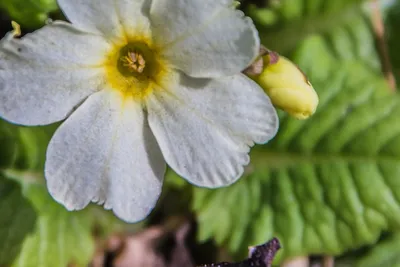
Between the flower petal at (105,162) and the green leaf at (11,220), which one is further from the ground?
the flower petal at (105,162)

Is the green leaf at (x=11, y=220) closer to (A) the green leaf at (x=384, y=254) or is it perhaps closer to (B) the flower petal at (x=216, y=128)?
(B) the flower petal at (x=216, y=128)

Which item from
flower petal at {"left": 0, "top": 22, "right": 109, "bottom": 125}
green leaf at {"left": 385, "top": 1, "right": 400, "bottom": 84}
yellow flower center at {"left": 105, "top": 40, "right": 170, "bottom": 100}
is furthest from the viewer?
green leaf at {"left": 385, "top": 1, "right": 400, "bottom": 84}

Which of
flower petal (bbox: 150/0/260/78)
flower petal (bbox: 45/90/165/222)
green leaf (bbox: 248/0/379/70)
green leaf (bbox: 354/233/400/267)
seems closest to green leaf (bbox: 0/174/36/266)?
flower petal (bbox: 45/90/165/222)

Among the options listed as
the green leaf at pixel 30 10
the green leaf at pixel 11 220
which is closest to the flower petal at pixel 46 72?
the green leaf at pixel 30 10

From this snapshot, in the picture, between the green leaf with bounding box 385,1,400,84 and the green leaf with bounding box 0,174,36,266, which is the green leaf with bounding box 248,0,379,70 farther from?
the green leaf with bounding box 0,174,36,266

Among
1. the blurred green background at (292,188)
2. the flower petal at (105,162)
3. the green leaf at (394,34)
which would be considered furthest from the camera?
the green leaf at (394,34)

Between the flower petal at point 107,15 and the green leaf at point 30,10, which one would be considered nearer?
the flower petal at point 107,15

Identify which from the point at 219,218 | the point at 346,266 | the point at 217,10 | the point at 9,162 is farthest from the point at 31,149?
the point at 346,266
